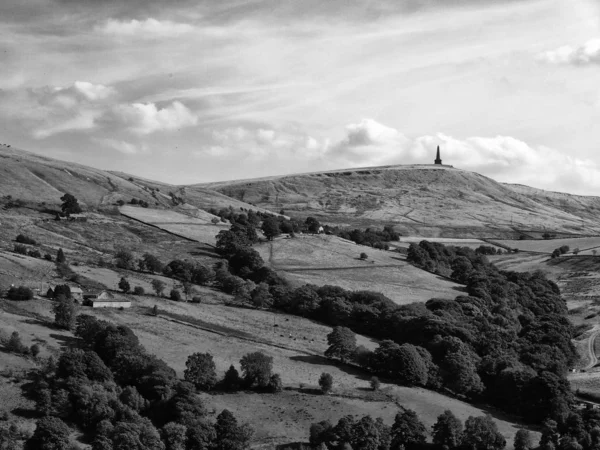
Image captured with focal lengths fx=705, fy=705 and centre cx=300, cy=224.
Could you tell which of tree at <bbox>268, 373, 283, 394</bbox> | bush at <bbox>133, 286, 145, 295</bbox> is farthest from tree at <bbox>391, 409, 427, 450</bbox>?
bush at <bbox>133, 286, 145, 295</bbox>

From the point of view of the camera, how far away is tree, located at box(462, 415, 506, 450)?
212 ft

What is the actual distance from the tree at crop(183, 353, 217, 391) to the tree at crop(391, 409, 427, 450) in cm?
1879

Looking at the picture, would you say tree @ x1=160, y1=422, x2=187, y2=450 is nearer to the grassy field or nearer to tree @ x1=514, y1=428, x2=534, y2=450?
tree @ x1=514, y1=428, x2=534, y2=450

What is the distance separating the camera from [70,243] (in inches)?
5418

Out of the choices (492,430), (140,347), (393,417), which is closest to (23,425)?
(140,347)

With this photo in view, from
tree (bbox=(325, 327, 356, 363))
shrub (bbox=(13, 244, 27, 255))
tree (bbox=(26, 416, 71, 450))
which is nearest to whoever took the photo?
tree (bbox=(26, 416, 71, 450))

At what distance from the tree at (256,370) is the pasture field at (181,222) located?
8021 centimetres

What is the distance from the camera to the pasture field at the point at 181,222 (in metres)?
160

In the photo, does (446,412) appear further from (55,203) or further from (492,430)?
(55,203)

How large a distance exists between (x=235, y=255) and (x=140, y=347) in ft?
203

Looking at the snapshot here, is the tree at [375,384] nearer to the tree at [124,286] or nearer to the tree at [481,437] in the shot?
the tree at [481,437]

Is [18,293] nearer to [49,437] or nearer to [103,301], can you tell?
[103,301]

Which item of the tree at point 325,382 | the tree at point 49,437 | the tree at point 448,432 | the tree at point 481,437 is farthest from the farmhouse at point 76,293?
the tree at point 481,437

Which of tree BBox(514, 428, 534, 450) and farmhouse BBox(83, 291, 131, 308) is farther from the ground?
farmhouse BBox(83, 291, 131, 308)
